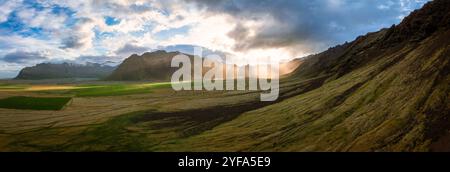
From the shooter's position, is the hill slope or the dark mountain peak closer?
the hill slope

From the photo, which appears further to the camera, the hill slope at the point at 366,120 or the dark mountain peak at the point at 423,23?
the dark mountain peak at the point at 423,23

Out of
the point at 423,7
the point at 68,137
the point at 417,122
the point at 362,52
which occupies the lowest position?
the point at 68,137

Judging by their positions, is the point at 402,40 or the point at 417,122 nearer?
the point at 417,122

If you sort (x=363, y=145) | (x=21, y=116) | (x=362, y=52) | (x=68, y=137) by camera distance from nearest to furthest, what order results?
1. (x=363, y=145)
2. (x=68, y=137)
3. (x=21, y=116)
4. (x=362, y=52)

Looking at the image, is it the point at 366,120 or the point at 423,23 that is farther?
the point at 423,23

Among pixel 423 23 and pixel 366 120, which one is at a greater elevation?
pixel 423 23

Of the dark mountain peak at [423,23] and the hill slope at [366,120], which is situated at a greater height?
the dark mountain peak at [423,23]

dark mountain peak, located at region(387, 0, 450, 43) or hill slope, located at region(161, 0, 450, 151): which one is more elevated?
dark mountain peak, located at region(387, 0, 450, 43)

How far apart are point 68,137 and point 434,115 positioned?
1854 inches
